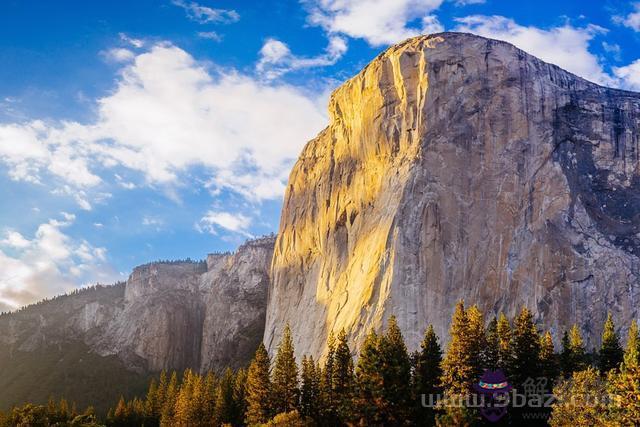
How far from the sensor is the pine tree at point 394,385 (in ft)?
147

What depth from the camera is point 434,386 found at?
4878cm

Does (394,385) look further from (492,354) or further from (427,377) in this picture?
(492,354)

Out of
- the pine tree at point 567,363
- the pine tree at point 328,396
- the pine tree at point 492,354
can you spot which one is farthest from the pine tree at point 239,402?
the pine tree at point 567,363

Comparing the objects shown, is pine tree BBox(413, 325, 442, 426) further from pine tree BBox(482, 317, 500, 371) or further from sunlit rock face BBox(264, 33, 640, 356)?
sunlit rock face BBox(264, 33, 640, 356)

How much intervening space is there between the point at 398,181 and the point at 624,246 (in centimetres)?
2368

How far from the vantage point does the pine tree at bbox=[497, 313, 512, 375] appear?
49.5 meters

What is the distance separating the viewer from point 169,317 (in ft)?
478

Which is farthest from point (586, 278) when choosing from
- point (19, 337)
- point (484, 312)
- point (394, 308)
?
point (19, 337)

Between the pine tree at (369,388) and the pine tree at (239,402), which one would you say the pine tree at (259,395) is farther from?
the pine tree at (369,388)

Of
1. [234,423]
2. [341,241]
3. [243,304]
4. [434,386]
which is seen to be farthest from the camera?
[243,304]

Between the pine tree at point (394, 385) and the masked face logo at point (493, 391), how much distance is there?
4304 millimetres

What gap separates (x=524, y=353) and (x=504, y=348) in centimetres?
143

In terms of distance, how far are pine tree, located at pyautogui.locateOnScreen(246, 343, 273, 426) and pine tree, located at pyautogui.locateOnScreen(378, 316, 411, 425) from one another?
39.4ft

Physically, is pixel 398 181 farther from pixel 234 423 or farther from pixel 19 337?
pixel 19 337
